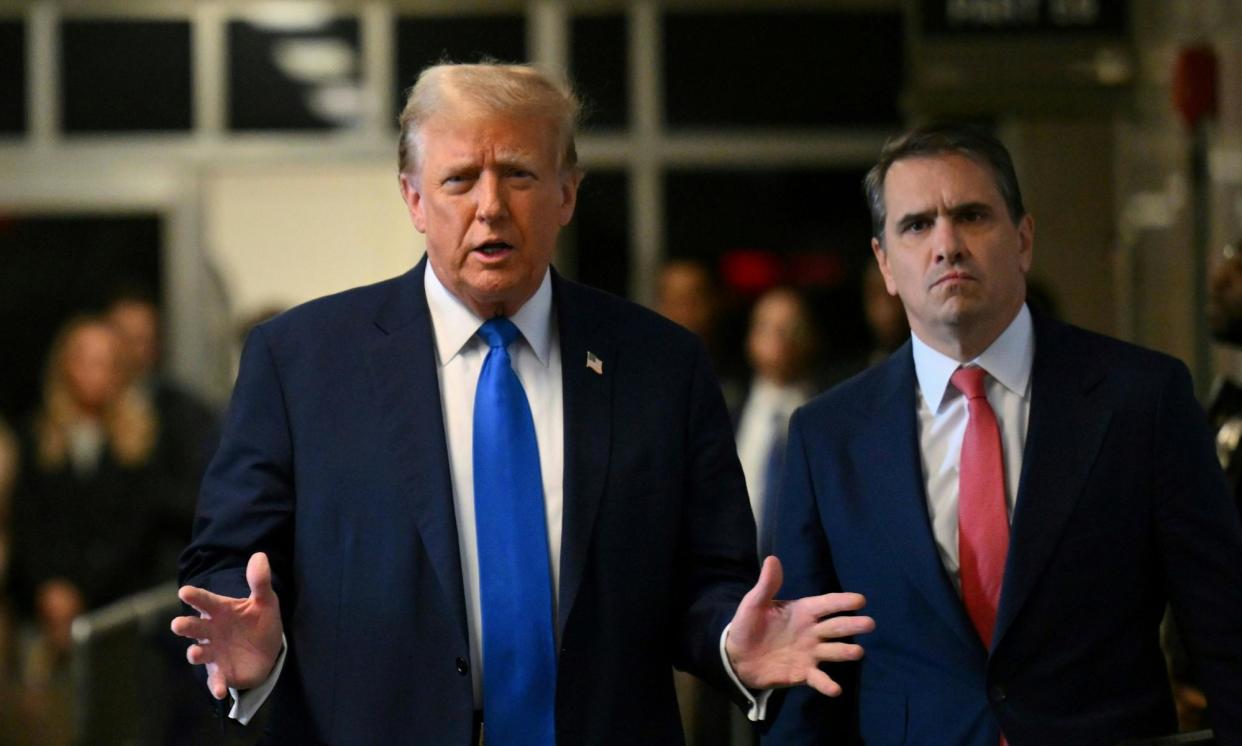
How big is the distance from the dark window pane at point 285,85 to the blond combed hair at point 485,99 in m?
9.02

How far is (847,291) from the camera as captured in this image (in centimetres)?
1239

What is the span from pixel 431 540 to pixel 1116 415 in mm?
1218

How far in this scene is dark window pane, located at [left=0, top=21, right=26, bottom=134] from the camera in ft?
41.7

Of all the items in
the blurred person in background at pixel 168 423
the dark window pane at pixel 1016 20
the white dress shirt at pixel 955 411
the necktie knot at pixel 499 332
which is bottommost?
the blurred person in background at pixel 168 423

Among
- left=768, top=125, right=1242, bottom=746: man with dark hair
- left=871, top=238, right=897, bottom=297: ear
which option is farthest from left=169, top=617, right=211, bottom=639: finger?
left=871, top=238, right=897, bottom=297: ear

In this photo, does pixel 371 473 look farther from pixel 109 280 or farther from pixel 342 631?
pixel 109 280

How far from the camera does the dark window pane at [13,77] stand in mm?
12719

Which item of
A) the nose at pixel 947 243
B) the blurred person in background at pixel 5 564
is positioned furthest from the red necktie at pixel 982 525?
the blurred person in background at pixel 5 564

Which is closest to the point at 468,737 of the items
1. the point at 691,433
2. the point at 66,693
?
the point at 691,433

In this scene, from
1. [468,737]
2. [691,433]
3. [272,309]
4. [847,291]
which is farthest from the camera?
[847,291]

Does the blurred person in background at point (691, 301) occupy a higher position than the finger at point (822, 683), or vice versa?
the blurred person in background at point (691, 301)

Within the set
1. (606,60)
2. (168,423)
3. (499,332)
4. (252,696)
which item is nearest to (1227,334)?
(499,332)

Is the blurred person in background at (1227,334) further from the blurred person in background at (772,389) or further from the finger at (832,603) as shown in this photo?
the blurred person in background at (772,389)

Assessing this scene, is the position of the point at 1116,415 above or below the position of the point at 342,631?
above
